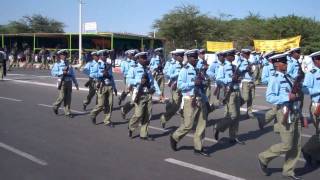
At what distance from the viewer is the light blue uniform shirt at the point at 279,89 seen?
704cm

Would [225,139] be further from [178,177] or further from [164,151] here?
[178,177]

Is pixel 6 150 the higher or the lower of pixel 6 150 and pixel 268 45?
the lower

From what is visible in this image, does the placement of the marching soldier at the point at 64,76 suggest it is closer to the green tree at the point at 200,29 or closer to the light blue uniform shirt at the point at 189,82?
the light blue uniform shirt at the point at 189,82

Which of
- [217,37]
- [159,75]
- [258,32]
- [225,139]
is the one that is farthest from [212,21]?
[225,139]

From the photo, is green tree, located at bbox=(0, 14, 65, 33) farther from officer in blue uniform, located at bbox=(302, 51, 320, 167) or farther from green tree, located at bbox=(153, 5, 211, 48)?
officer in blue uniform, located at bbox=(302, 51, 320, 167)

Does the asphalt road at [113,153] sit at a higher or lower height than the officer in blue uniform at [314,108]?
lower

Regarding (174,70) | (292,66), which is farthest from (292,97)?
(174,70)

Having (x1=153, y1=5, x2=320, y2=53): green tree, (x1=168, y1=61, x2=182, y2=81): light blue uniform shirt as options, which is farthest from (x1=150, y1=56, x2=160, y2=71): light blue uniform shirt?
(x1=153, y1=5, x2=320, y2=53): green tree

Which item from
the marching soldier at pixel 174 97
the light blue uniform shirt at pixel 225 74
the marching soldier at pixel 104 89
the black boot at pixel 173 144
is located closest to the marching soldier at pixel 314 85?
the light blue uniform shirt at pixel 225 74

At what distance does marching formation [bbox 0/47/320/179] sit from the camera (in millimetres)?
7043

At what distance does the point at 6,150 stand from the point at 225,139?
14.1 feet

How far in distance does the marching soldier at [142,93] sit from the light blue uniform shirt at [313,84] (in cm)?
323

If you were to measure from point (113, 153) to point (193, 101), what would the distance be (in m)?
1.72

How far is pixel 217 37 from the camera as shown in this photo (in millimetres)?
57719
